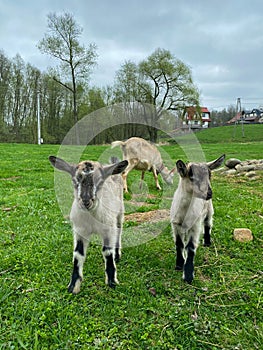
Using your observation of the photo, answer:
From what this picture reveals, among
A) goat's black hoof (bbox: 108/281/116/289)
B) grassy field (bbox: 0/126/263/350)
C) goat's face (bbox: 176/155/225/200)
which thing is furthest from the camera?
goat's face (bbox: 176/155/225/200)

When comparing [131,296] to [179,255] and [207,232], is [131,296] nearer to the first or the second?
[179,255]

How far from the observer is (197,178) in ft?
11.3

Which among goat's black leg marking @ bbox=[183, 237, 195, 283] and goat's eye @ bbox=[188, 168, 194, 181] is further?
goat's eye @ bbox=[188, 168, 194, 181]

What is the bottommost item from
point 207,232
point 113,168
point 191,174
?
point 207,232

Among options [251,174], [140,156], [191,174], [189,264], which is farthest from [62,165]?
[251,174]

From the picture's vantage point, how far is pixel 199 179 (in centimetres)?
344

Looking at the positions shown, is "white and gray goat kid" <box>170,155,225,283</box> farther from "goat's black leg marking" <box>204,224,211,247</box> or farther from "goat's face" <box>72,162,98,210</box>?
"goat's face" <box>72,162,98,210</box>

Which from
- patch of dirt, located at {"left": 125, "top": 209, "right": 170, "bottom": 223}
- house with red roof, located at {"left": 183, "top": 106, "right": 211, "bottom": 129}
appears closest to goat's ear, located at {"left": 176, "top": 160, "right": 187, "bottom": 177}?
patch of dirt, located at {"left": 125, "top": 209, "right": 170, "bottom": 223}

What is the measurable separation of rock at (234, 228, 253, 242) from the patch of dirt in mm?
1480

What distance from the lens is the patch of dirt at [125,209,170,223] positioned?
224 inches

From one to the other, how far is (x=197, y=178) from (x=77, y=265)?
1.79 meters

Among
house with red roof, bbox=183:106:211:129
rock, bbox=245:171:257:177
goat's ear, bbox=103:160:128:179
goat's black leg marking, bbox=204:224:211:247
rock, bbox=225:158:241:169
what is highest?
house with red roof, bbox=183:106:211:129

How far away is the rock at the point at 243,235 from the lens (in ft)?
14.7

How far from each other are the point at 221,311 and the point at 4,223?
401 centimetres
